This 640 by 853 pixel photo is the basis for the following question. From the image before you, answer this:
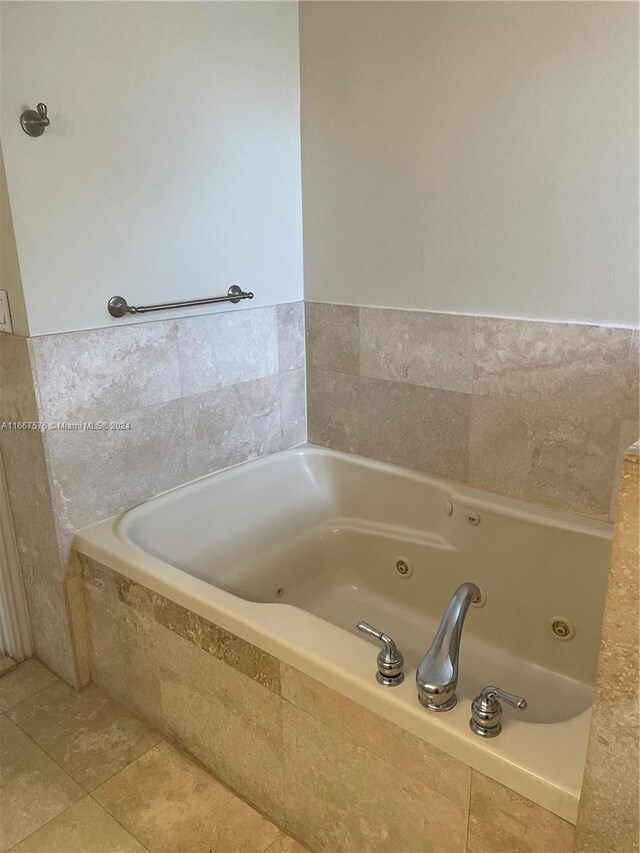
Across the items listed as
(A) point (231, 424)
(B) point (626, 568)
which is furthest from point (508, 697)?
(A) point (231, 424)

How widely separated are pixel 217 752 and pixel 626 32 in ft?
6.66

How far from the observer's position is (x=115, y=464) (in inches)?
76.8

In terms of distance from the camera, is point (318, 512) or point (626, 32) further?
point (318, 512)

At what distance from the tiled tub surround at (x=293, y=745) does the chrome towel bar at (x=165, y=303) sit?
0.74 metres

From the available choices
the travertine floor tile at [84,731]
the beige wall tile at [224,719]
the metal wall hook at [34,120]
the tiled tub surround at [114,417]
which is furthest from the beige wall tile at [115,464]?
the metal wall hook at [34,120]

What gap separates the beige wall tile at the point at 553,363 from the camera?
173 centimetres

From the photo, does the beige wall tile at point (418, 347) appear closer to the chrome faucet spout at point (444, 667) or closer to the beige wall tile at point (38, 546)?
the chrome faucet spout at point (444, 667)

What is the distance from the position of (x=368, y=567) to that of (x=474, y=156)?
4.47 feet

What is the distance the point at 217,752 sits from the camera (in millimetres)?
1650

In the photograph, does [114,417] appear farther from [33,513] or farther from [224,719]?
[224,719]

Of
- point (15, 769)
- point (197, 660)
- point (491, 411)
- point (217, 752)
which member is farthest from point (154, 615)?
point (491, 411)

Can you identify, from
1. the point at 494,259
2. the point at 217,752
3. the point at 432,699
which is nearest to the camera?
the point at 432,699

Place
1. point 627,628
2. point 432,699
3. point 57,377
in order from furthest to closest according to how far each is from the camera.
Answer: point 57,377 → point 432,699 → point 627,628

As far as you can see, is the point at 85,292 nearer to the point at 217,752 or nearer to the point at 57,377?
the point at 57,377
